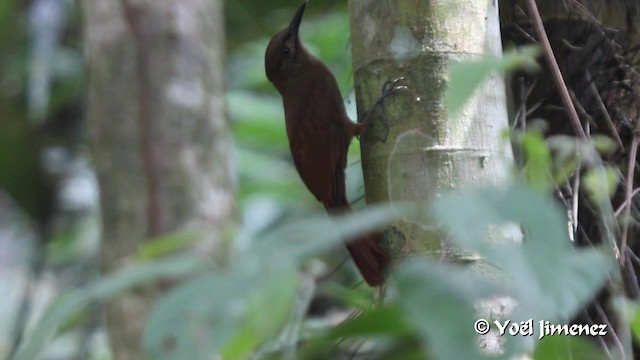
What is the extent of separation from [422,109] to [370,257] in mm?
385

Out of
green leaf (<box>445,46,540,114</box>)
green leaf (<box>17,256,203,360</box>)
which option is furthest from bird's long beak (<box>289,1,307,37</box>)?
green leaf (<box>17,256,203,360</box>)

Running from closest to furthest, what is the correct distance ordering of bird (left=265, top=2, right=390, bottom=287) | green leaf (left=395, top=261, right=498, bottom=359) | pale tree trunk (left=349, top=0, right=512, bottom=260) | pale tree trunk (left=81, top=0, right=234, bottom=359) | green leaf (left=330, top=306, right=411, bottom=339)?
green leaf (left=395, top=261, right=498, bottom=359) → green leaf (left=330, top=306, right=411, bottom=339) → pale tree trunk (left=81, top=0, right=234, bottom=359) → pale tree trunk (left=349, top=0, right=512, bottom=260) → bird (left=265, top=2, right=390, bottom=287)

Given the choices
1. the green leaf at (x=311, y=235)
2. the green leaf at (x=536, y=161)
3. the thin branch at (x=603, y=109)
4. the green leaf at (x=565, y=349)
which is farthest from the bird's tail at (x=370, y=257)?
the green leaf at (x=311, y=235)

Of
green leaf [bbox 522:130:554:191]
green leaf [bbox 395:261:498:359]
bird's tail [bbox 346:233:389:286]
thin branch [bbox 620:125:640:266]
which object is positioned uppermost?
green leaf [bbox 522:130:554:191]

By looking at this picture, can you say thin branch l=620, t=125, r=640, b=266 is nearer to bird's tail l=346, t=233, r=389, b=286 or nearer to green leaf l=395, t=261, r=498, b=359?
bird's tail l=346, t=233, r=389, b=286

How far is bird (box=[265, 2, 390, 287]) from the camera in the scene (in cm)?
260

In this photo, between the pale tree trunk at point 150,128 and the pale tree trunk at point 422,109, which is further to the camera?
the pale tree trunk at point 422,109

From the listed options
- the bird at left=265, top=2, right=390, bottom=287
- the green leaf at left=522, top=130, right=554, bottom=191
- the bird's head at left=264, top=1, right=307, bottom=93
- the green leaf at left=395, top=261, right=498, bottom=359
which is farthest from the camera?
the bird's head at left=264, top=1, right=307, bottom=93

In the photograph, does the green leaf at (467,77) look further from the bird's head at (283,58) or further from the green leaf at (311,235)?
the bird's head at (283,58)

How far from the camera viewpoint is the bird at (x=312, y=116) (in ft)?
8.54

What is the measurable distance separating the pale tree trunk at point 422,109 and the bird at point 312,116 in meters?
0.55

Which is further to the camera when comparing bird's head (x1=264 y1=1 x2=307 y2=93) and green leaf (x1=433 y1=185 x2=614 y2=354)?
bird's head (x1=264 y1=1 x2=307 y2=93)

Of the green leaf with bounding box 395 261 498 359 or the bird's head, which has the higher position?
the bird's head

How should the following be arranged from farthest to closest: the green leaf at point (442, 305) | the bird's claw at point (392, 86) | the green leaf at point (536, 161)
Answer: the bird's claw at point (392, 86)
the green leaf at point (536, 161)
the green leaf at point (442, 305)
